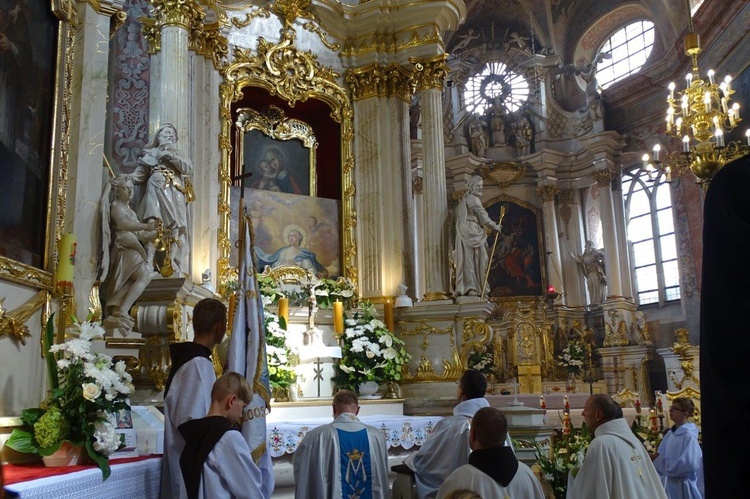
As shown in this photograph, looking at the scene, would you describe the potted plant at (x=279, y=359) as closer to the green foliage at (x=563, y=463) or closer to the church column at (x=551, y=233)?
the green foliage at (x=563, y=463)

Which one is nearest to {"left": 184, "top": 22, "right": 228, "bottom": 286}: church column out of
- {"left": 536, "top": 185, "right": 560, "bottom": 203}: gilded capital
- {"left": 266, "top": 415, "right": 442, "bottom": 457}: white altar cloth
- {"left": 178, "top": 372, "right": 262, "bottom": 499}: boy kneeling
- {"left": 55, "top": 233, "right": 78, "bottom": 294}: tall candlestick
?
{"left": 266, "top": 415, "right": 442, "bottom": 457}: white altar cloth

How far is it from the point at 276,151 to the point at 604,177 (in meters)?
13.5

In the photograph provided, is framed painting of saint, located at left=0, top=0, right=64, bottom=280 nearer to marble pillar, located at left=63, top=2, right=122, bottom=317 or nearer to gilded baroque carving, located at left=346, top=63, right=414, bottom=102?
marble pillar, located at left=63, top=2, right=122, bottom=317

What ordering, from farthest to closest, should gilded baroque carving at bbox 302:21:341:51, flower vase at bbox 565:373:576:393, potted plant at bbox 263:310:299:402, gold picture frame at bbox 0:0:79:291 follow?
flower vase at bbox 565:373:576:393, gilded baroque carving at bbox 302:21:341:51, potted plant at bbox 263:310:299:402, gold picture frame at bbox 0:0:79:291

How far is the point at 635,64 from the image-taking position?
75.6ft

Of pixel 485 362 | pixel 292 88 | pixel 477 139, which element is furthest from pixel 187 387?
pixel 477 139

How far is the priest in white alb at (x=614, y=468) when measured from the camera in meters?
4.19

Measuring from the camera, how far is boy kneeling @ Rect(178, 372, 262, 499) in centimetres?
335

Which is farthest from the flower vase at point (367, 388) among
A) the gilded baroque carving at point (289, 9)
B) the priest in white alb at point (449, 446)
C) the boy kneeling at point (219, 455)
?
the boy kneeling at point (219, 455)

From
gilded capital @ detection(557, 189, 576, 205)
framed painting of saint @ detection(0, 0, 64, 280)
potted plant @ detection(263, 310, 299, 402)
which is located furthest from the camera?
gilded capital @ detection(557, 189, 576, 205)

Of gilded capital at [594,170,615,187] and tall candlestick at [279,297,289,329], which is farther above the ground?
gilded capital at [594,170,615,187]

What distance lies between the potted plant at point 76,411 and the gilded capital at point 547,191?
66.8ft

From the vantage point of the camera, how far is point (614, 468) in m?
4.20

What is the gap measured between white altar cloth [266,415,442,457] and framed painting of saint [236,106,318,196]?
4568 mm
